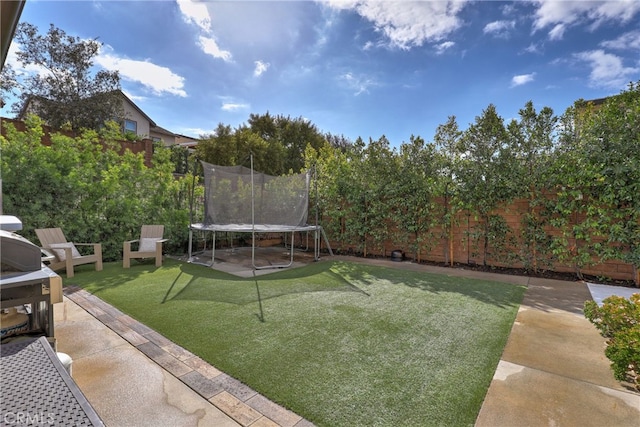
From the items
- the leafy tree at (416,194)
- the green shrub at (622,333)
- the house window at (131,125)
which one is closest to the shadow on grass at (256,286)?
the leafy tree at (416,194)

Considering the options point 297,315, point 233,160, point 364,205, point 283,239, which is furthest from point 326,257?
point 233,160

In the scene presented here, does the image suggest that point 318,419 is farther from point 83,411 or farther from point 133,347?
point 133,347

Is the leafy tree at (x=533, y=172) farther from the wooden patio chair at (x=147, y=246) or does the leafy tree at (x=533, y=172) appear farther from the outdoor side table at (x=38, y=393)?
the wooden patio chair at (x=147, y=246)

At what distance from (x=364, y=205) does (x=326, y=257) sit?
163 cm

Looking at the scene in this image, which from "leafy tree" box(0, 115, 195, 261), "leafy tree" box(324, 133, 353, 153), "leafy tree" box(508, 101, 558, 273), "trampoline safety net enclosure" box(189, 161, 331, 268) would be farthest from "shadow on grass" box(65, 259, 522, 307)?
"leafy tree" box(324, 133, 353, 153)

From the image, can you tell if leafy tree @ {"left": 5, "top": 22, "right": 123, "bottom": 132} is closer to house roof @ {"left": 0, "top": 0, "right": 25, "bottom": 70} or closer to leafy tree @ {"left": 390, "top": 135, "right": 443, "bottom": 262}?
leafy tree @ {"left": 390, "top": 135, "right": 443, "bottom": 262}

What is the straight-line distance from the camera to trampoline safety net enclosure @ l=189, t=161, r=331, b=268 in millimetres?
6656

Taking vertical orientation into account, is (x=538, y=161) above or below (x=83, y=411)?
above

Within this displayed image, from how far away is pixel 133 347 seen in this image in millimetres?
2658

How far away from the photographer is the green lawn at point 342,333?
6.49ft

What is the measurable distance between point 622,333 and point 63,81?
20388mm

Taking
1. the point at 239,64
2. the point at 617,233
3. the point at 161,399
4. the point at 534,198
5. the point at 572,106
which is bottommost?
the point at 161,399

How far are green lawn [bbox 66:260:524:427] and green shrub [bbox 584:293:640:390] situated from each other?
0.74 meters

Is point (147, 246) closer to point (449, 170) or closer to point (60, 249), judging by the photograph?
point (60, 249)
